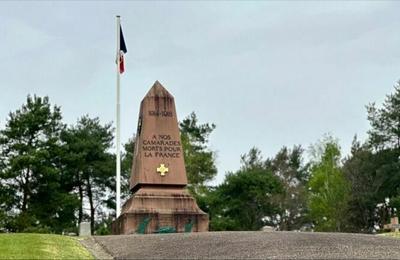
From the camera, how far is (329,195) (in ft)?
164

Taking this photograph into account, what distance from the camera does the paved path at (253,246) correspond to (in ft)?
48.5

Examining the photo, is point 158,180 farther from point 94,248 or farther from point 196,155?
point 196,155

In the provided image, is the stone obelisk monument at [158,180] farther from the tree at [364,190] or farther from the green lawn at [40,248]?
Result: the tree at [364,190]

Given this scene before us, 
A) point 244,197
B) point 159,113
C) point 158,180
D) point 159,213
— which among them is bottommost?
point 159,213

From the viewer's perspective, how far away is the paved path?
583 inches

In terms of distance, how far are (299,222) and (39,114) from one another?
24050mm

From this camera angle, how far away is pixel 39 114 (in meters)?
46.0

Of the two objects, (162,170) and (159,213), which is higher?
(162,170)

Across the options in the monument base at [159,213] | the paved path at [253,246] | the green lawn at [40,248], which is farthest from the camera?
the monument base at [159,213]

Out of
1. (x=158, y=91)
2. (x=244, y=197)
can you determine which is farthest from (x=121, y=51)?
(x=244, y=197)

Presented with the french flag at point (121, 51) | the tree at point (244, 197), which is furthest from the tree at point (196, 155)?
the french flag at point (121, 51)

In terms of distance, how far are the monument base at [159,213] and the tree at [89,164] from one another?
2277cm

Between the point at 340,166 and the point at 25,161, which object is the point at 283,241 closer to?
the point at 25,161

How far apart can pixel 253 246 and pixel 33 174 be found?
30.8 metres
